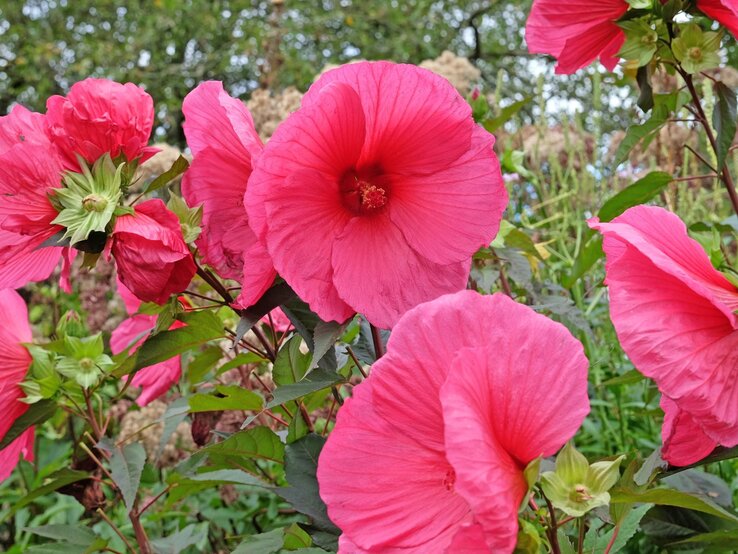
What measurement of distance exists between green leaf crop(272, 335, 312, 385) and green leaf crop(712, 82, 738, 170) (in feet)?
1.60

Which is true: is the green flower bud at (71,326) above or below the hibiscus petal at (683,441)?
below

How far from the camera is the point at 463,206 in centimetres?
56

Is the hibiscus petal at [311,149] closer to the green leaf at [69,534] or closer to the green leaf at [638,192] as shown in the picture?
the green leaf at [638,192]

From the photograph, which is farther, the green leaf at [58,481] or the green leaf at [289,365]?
the green leaf at [58,481]

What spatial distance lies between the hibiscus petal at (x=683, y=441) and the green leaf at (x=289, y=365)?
30cm

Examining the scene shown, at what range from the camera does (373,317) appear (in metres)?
0.54

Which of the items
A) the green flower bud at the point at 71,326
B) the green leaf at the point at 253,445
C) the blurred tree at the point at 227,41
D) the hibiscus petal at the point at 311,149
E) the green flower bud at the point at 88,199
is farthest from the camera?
the blurred tree at the point at 227,41

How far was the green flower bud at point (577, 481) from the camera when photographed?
45cm

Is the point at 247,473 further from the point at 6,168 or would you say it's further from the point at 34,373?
the point at 6,168

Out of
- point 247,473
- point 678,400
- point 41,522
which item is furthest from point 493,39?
point 678,400

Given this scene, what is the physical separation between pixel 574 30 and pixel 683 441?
0.44 metres

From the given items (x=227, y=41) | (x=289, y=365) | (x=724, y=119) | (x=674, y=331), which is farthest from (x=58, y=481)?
(x=227, y=41)

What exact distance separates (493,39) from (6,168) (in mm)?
5750

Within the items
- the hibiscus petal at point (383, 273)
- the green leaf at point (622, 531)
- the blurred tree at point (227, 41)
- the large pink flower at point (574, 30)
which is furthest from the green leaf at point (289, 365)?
the blurred tree at point (227, 41)
